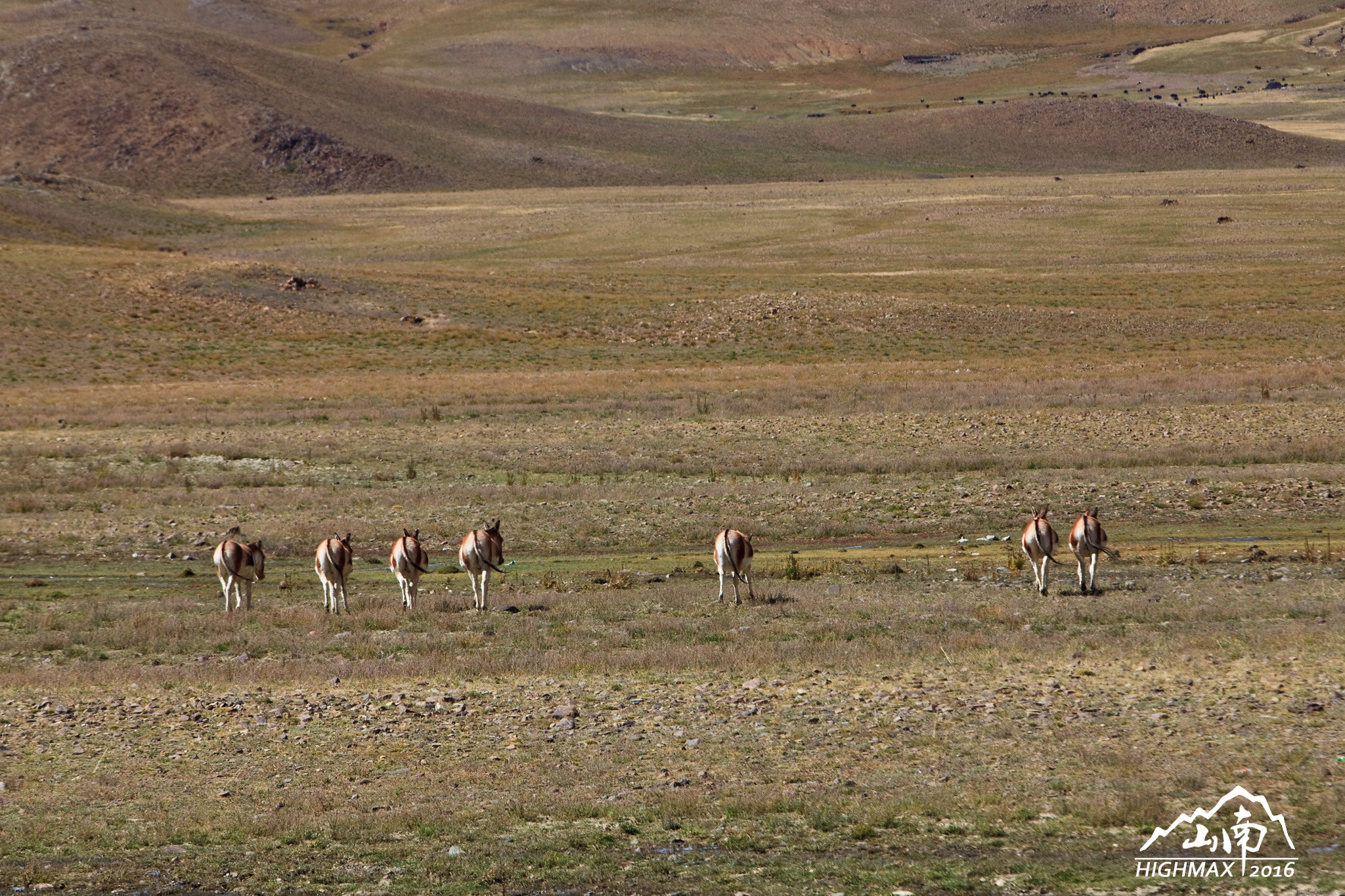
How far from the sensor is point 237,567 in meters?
18.5

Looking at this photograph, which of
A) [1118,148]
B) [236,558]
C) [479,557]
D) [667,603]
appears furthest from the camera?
[1118,148]

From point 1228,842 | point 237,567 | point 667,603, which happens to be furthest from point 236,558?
point 1228,842

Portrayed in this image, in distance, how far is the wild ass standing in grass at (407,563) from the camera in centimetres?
1812

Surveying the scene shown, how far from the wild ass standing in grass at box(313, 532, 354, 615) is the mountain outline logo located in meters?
11.2

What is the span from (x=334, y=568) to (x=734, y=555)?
5.07 meters

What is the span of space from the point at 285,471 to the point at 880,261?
60736mm

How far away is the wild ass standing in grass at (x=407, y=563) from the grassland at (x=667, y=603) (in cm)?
44

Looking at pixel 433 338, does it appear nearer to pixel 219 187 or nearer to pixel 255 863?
pixel 255 863

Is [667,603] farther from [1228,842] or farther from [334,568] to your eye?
[1228,842]

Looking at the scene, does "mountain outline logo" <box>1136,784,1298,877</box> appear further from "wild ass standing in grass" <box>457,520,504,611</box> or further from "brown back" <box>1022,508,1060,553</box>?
"wild ass standing in grass" <box>457,520,504,611</box>

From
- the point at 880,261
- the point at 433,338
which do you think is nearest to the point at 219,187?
the point at 880,261

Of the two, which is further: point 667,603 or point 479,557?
point 667,603

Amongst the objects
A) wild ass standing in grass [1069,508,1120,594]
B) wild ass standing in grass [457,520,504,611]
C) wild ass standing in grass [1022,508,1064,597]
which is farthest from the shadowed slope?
wild ass standing in grass [457,520,504,611]

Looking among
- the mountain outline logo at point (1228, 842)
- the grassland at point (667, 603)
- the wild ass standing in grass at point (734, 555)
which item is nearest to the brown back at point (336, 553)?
the grassland at point (667, 603)
